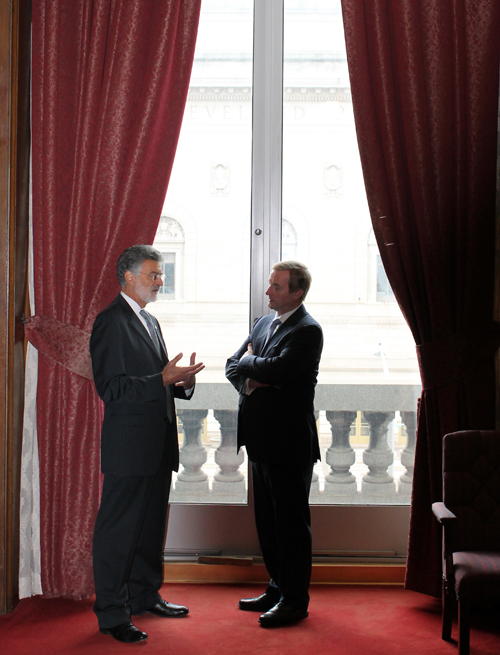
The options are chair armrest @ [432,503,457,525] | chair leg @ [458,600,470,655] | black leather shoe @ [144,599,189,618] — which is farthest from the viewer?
black leather shoe @ [144,599,189,618]

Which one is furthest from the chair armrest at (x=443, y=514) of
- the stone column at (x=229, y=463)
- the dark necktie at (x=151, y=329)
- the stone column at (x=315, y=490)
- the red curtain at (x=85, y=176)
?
the red curtain at (x=85, y=176)

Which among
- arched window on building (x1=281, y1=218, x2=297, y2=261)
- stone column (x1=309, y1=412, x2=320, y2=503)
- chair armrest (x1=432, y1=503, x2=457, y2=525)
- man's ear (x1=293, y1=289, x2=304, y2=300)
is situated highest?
arched window on building (x1=281, y1=218, x2=297, y2=261)

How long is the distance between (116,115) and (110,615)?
86.7 inches

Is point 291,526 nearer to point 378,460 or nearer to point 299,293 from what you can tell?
point 378,460

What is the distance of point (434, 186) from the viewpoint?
2.72 metres

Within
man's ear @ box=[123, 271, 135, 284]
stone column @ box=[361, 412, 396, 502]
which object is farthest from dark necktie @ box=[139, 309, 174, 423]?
stone column @ box=[361, 412, 396, 502]

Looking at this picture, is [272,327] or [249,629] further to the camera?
[272,327]

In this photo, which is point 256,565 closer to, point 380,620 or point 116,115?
point 380,620

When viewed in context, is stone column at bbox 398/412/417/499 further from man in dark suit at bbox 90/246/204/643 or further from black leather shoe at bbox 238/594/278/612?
man in dark suit at bbox 90/246/204/643

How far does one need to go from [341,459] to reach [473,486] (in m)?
0.77

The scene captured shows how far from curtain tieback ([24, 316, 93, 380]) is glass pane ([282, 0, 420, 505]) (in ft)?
3.67

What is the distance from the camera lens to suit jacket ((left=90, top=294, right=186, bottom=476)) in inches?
88.3

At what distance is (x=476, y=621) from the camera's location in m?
2.47

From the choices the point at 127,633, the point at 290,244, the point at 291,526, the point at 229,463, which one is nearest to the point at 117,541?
the point at 127,633
